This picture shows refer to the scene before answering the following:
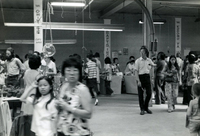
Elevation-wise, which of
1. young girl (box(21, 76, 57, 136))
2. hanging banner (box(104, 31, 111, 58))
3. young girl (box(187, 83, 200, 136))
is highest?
hanging banner (box(104, 31, 111, 58))

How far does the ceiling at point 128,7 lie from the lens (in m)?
13.8

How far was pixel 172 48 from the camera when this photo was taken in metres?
18.1

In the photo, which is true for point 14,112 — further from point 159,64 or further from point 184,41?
point 184,41

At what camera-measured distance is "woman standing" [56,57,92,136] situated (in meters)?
2.62

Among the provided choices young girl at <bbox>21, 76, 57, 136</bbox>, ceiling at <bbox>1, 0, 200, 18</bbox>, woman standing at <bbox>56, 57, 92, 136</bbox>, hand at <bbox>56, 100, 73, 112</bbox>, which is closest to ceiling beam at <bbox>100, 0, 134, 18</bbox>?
ceiling at <bbox>1, 0, 200, 18</bbox>

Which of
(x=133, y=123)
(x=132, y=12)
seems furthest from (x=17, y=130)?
(x=132, y=12)

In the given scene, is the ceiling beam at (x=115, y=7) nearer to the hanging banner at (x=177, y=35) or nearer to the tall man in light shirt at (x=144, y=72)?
the hanging banner at (x=177, y=35)

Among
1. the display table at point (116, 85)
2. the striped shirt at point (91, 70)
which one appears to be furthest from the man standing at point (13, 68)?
the display table at point (116, 85)

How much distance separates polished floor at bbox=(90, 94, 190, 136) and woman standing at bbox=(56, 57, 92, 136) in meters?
3.27

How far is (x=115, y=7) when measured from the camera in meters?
15.3

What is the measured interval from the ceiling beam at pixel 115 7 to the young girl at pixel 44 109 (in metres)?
11.1

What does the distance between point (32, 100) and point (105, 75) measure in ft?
32.7

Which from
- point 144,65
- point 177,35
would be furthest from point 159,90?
point 177,35

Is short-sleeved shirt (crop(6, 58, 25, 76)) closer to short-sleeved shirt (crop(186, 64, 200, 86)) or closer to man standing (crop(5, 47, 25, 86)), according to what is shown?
man standing (crop(5, 47, 25, 86))
